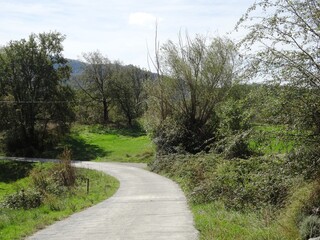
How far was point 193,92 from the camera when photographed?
37406 mm

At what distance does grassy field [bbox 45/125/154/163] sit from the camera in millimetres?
51875

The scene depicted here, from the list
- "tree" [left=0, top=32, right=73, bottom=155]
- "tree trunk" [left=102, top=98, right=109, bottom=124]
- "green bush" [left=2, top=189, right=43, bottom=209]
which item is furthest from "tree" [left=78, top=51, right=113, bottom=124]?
"green bush" [left=2, top=189, right=43, bottom=209]

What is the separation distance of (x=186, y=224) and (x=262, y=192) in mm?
2714

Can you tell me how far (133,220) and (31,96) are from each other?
48.1 m

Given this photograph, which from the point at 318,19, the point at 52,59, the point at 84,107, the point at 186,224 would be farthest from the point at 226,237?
the point at 84,107

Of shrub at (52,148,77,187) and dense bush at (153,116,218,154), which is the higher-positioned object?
dense bush at (153,116,218,154)

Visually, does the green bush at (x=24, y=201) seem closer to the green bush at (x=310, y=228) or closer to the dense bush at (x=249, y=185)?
the dense bush at (x=249, y=185)

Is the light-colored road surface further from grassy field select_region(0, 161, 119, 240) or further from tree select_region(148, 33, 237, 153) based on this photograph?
tree select_region(148, 33, 237, 153)

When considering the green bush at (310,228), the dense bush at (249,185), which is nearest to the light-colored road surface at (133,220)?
the dense bush at (249,185)

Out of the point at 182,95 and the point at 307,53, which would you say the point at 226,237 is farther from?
the point at 182,95

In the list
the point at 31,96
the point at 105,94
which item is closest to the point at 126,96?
the point at 105,94

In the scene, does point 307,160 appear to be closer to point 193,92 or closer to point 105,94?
point 193,92

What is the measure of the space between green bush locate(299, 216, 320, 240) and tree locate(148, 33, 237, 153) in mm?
26453

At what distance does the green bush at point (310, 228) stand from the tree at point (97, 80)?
71.4 metres
